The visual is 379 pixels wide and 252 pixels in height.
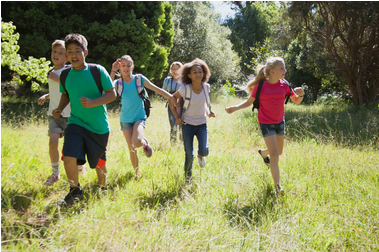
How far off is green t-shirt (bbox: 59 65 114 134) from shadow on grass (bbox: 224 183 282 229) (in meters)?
1.91

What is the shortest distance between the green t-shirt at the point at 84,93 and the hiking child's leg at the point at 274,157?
2.37m

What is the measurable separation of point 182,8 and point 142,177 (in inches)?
887

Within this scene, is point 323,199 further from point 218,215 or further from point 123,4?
point 123,4

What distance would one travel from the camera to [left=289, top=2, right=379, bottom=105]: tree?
12.0 m

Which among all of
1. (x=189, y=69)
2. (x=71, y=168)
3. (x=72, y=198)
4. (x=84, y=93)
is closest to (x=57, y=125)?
(x=84, y=93)

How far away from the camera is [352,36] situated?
13.0 m

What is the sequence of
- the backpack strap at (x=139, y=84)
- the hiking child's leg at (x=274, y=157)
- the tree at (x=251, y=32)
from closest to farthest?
the hiking child's leg at (x=274, y=157), the backpack strap at (x=139, y=84), the tree at (x=251, y=32)

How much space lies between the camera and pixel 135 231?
2.71m

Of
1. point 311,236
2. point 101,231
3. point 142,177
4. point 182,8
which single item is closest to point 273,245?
point 311,236

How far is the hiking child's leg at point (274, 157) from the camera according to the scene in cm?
411

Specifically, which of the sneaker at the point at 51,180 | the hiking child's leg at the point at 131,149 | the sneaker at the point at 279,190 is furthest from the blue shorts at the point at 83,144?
the sneaker at the point at 279,190

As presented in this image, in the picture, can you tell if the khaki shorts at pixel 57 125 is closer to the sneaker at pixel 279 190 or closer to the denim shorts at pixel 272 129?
the denim shorts at pixel 272 129

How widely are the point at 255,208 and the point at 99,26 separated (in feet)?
43.0

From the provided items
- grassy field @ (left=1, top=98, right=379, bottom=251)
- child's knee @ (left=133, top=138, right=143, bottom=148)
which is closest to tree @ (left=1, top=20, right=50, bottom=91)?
grassy field @ (left=1, top=98, right=379, bottom=251)
